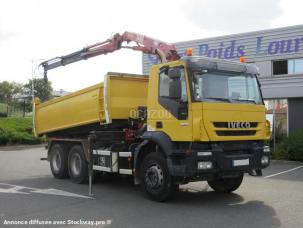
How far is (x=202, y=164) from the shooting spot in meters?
8.67

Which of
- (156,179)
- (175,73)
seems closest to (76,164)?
(156,179)

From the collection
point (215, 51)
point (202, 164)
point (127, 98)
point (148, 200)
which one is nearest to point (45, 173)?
point (127, 98)

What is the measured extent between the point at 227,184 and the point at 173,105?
2.67m

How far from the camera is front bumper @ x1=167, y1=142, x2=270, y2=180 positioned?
341 inches

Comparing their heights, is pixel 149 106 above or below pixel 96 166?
above

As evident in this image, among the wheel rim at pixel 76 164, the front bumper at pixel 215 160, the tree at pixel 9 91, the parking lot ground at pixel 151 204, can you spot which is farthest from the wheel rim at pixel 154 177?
the tree at pixel 9 91

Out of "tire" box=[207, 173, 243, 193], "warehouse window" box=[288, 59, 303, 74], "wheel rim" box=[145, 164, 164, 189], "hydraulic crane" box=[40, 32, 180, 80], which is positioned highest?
"warehouse window" box=[288, 59, 303, 74]

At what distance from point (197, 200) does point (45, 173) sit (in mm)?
7001

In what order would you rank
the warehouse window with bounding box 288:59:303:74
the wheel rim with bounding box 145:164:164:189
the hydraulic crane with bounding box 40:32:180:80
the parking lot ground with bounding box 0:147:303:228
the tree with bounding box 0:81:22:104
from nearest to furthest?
the parking lot ground with bounding box 0:147:303:228, the wheel rim with bounding box 145:164:164:189, the hydraulic crane with bounding box 40:32:180:80, the warehouse window with bounding box 288:59:303:74, the tree with bounding box 0:81:22:104

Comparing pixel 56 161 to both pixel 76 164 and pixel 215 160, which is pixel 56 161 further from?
pixel 215 160

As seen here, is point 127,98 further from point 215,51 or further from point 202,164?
point 215,51

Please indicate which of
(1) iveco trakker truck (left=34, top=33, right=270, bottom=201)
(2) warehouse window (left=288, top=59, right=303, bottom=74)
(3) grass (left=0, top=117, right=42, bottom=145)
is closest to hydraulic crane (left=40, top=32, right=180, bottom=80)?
(1) iveco trakker truck (left=34, top=33, right=270, bottom=201)

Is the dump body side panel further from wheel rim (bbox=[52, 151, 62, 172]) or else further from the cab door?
the cab door

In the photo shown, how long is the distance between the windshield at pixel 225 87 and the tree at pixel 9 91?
205ft
